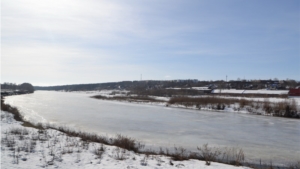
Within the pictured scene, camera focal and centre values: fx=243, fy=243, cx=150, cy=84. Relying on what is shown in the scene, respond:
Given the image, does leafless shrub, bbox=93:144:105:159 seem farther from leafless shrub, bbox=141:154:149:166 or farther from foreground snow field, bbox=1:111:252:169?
leafless shrub, bbox=141:154:149:166

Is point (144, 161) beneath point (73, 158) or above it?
beneath

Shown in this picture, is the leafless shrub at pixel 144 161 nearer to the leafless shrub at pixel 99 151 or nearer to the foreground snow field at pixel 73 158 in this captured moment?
the foreground snow field at pixel 73 158

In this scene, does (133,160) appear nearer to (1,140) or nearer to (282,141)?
(1,140)

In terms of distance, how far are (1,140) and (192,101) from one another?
92.8 feet

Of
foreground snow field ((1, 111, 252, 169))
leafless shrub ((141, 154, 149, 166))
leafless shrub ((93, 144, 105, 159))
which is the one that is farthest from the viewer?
leafless shrub ((93, 144, 105, 159))

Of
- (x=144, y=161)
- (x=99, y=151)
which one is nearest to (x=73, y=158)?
(x=99, y=151)

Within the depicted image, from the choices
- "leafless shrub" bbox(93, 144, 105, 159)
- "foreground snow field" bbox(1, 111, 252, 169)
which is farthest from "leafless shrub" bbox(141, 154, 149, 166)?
"leafless shrub" bbox(93, 144, 105, 159)

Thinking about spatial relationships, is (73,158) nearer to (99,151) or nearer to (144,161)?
(99,151)

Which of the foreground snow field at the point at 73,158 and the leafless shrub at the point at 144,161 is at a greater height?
the foreground snow field at the point at 73,158

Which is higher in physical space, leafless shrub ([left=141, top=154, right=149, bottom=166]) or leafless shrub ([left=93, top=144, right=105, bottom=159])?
leafless shrub ([left=93, top=144, right=105, bottom=159])

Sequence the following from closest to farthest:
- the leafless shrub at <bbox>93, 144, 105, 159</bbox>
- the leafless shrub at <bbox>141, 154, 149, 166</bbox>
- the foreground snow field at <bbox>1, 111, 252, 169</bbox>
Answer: the foreground snow field at <bbox>1, 111, 252, 169</bbox>
the leafless shrub at <bbox>141, 154, 149, 166</bbox>
the leafless shrub at <bbox>93, 144, 105, 159</bbox>

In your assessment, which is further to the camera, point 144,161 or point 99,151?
point 99,151

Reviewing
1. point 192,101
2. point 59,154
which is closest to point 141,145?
point 59,154

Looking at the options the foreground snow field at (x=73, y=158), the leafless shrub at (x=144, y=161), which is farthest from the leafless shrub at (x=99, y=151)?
the leafless shrub at (x=144, y=161)
